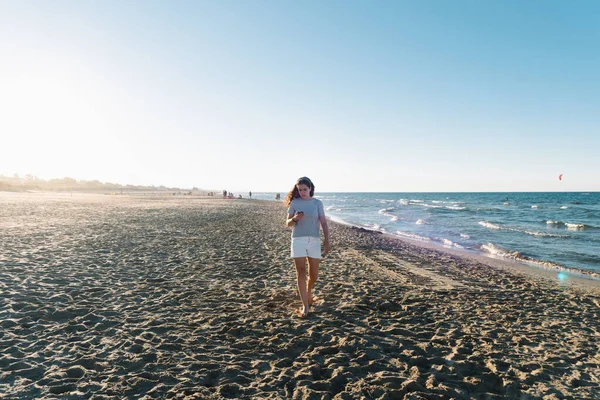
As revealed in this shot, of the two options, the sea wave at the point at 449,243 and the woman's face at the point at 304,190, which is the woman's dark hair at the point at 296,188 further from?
the sea wave at the point at 449,243

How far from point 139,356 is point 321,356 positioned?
2689 mm

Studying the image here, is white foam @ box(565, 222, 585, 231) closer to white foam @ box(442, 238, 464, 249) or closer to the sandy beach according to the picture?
white foam @ box(442, 238, 464, 249)

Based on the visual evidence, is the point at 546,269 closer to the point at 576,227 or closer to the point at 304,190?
the point at 304,190

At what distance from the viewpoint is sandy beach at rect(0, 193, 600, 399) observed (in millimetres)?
4324

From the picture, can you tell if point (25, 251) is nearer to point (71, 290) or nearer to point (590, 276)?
point (71, 290)

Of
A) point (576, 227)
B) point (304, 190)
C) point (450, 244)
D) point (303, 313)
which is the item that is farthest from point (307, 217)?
point (576, 227)

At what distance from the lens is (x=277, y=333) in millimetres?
5859

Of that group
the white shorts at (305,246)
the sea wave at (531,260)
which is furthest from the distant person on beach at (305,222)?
the sea wave at (531,260)

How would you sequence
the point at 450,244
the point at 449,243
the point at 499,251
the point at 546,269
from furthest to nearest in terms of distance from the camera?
the point at 449,243, the point at 450,244, the point at 499,251, the point at 546,269

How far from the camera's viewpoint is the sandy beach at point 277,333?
14.2ft

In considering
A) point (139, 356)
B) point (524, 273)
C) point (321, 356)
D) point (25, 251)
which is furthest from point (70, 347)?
point (524, 273)

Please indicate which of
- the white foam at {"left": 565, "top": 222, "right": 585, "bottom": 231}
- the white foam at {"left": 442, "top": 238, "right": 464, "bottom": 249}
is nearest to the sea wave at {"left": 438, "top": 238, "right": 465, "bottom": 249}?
the white foam at {"left": 442, "top": 238, "right": 464, "bottom": 249}

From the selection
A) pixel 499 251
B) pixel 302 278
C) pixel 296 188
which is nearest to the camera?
pixel 296 188

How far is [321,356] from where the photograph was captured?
5.06 metres
